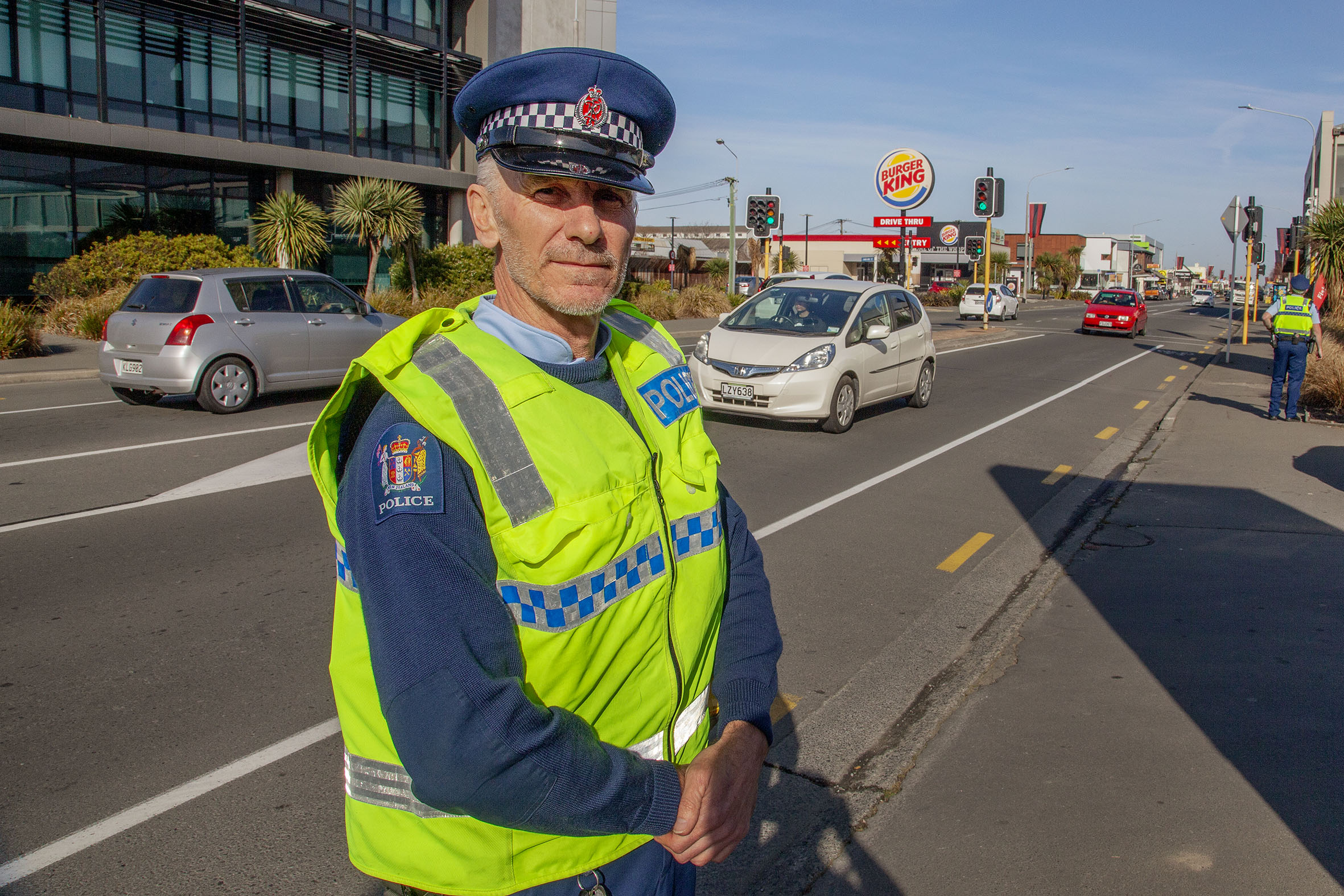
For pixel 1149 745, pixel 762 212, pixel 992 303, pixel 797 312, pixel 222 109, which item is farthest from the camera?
pixel 992 303

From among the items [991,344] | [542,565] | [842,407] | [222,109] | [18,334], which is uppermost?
[222,109]

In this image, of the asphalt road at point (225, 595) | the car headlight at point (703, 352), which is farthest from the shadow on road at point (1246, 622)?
the car headlight at point (703, 352)

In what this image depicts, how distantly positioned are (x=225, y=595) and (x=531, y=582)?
15.0ft

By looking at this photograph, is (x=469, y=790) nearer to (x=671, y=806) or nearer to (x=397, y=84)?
Result: (x=671, y=806)

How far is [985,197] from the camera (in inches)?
1098

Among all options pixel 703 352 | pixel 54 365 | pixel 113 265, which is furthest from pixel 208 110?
pixel 703 352

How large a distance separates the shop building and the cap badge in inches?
816

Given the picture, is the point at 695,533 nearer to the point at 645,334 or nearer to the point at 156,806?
the point at 645,334

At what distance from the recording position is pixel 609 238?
1.71 m

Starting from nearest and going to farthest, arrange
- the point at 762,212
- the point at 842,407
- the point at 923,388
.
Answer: the point at 842,407, the point at 923,388, the point at 762,212

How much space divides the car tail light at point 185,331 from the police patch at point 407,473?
10799 millimetres

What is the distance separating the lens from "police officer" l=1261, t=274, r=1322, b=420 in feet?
40.1

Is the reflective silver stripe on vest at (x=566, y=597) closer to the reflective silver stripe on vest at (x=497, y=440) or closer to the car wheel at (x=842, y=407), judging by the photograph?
the reflective silver stripe on vest at (x=497, y=440)

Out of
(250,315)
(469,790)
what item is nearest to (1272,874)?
(469,790)
